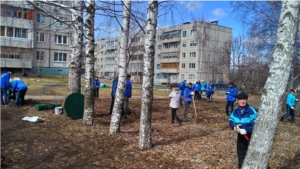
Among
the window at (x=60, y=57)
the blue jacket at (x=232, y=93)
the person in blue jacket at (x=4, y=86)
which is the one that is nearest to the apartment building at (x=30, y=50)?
the window at (x=60, y=57)

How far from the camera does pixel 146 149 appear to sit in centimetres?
596

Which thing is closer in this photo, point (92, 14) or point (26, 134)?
point (26, 134)

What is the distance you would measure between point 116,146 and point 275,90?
4211mm

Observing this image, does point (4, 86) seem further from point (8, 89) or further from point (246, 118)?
point (246, 118)

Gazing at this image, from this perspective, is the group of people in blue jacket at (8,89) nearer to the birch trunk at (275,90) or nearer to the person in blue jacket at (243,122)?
the person in blue jacket at (243,122)

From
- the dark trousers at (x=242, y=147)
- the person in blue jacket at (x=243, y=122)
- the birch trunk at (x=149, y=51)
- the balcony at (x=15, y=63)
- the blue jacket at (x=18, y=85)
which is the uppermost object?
the balcony at (x=15, y=63)

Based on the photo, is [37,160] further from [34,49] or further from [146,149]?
[34,49]

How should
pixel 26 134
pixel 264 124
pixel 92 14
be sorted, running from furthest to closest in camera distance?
pixel 92 14 → pixel 26 134 → pixel 264 124

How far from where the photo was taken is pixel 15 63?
31.9 meters

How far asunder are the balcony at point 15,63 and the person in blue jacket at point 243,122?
33092mm

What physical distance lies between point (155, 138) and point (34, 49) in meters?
33.0

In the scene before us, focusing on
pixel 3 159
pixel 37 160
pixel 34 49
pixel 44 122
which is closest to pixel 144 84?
pixel 37 160

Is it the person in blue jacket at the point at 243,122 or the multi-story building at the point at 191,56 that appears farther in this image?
the multi-story building at the point at 191,56

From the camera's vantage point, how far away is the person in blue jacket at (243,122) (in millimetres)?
4141
